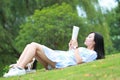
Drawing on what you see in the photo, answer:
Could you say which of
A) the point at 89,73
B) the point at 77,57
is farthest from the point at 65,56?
the point at 89,73

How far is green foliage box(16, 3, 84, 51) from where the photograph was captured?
14.4m

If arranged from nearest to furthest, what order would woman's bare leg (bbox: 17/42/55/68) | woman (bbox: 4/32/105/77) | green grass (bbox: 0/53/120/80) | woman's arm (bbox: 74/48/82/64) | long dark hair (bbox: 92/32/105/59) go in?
green grass (bbox: 0/53/120/80)
woman's bare leg (bbox: 17/42/55/68)
woman (bbox: 4/32/105/77)
woman's arm (bbox: 74/48/82/64)
long dark hair (bbox: 92/32/105/59)

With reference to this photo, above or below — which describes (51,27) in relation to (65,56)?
above

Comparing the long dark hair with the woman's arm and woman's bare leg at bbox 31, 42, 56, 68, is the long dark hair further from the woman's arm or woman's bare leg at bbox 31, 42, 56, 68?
woman's bare leg at bbox 31, 42, 56, 68

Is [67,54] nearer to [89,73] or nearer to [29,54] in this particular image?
[29,54]

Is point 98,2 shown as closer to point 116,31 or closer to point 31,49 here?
point 31,49

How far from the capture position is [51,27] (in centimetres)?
1438

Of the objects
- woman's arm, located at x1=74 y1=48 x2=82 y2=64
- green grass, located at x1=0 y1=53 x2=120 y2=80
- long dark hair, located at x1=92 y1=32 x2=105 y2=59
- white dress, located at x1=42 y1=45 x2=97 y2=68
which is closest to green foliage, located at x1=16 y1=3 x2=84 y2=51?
long dark hair, located at x1=92 y1=32 x2=105 y2=59

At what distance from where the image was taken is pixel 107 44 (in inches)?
620

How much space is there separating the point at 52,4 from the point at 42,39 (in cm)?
199

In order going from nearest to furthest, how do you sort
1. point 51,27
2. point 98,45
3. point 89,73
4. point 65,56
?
point 89,73
point 65,56
point 98,45
point 51,27

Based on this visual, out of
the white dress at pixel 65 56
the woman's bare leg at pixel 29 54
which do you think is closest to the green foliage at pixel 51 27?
the white dress at pixel 65 56

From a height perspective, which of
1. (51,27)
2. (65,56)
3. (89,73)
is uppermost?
(51,27)

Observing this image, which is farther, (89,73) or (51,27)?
(51,27)
